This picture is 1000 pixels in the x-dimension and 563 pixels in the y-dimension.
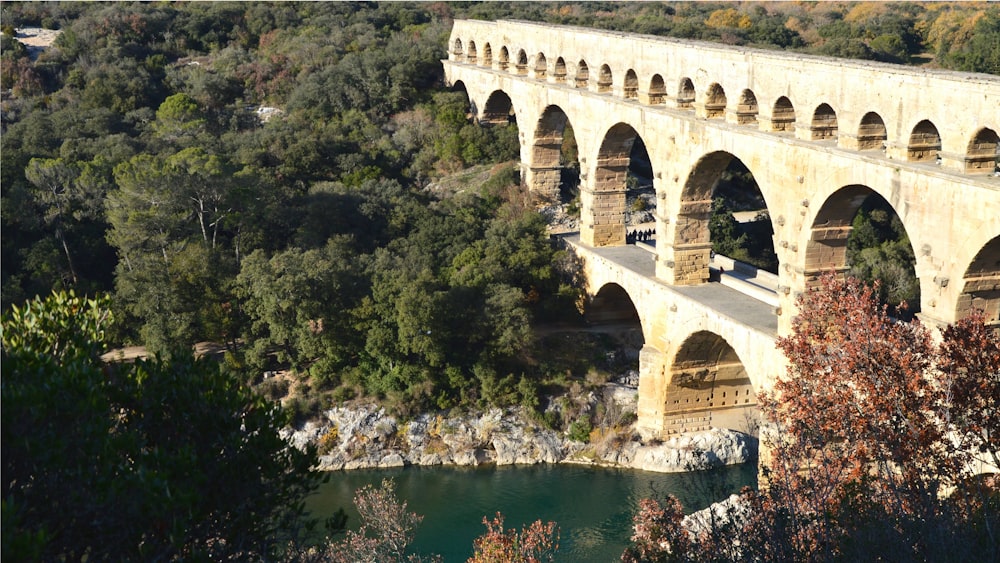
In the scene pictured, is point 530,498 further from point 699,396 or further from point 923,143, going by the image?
point 923,143

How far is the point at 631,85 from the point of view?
23625mm

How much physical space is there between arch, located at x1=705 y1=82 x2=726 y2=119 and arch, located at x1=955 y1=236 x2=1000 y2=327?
268 inches

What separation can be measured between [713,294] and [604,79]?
652 cm

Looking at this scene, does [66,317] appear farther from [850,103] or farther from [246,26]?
[246,26]

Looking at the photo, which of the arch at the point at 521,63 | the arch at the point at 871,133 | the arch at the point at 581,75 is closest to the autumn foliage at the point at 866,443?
the arch at the point at 871,133

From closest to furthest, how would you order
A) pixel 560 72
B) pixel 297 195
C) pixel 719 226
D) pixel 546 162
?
pixel 560 72 < pixel 297 195 < pixel 719 226 < pixel 546 162

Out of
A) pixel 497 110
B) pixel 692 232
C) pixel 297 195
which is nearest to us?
pixel 692 232

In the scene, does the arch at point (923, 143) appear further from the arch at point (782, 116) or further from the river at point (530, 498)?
the river at point (530, 498)

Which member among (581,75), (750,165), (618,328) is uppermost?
(581,75)

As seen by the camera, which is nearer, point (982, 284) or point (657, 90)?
point (982, 284)

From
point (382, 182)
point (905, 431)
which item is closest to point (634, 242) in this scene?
point (382, 182)

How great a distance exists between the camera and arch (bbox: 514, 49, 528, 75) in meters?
31.7

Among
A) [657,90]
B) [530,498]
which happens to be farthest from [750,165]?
[530,498]

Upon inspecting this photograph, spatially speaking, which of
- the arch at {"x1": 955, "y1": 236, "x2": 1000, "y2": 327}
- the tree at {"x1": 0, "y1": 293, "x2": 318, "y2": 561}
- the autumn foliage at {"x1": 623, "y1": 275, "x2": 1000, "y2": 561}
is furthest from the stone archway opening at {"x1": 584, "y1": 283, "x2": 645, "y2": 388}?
the tree at {"x1": 0, "y1": 293, "x2": 318, "y2": 561}
